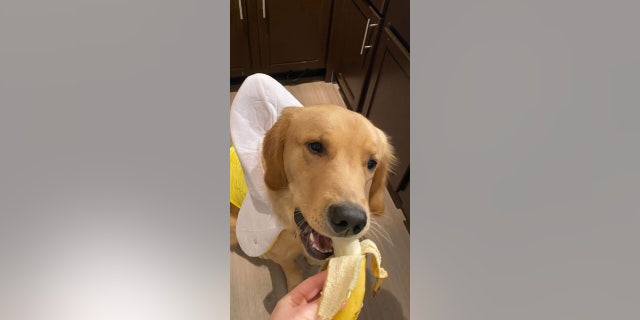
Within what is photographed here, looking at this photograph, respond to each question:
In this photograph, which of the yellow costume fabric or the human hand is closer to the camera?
the human hand

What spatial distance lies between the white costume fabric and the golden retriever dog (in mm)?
16

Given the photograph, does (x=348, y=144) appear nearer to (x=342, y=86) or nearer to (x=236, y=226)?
(x=342, y=86)

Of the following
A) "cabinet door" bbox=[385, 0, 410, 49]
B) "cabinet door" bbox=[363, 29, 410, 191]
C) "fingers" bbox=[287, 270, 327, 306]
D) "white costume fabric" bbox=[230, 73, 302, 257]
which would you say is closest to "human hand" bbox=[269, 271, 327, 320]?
"fingers" bbox=[287, 270, 327, 306]

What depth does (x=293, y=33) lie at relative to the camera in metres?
0.70

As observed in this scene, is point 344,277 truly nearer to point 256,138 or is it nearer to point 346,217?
point 346,217

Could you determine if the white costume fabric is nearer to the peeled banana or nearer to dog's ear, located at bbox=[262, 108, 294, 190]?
dog's ear, located at bbox=[262, 108, 294, 190]

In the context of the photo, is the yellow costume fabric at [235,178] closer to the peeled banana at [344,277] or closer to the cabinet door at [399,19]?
the peeled banana at [344,277]

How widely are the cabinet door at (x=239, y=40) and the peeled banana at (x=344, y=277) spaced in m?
0.34

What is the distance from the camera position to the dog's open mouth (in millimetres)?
588

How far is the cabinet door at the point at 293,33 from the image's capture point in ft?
2.22

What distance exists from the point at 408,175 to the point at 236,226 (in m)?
0.34

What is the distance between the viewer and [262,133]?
0.68 metres

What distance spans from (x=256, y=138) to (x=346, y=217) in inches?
9.7
